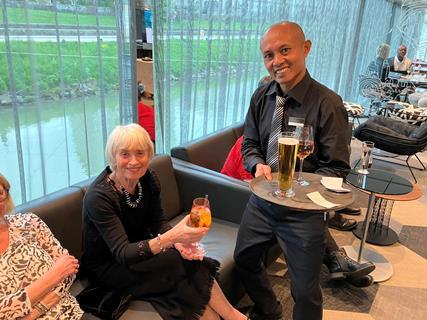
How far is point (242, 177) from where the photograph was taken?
264cm

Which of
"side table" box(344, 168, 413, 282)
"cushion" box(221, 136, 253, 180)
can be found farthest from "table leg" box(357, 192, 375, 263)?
"cushion" box(221, 136, 253, 180)

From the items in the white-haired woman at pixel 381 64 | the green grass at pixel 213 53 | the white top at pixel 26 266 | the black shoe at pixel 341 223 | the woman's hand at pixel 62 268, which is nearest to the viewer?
the white top at pixel 26 266

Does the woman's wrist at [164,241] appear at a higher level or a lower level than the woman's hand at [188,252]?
higher

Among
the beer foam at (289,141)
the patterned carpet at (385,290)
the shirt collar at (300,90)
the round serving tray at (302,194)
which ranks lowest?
→ the patterned carpet at (385,290)

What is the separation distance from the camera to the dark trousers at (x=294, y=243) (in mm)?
1586

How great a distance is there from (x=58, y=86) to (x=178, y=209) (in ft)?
3.58

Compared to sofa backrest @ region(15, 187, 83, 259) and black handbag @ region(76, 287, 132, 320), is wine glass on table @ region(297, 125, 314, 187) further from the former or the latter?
sofa backrest @ region(15, 187, 83, 259)

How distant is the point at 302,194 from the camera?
1533 mm

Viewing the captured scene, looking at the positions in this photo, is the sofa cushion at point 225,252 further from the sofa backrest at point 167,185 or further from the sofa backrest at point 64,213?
the sofa backrest at point 64,213

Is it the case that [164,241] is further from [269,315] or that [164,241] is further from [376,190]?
[376,190]

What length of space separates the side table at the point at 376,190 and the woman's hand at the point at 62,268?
1982mm

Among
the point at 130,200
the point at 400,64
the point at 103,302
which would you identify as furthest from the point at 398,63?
the point at 103,302

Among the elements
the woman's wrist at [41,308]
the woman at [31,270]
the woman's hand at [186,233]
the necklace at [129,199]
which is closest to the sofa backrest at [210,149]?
the necklace at [129,199]

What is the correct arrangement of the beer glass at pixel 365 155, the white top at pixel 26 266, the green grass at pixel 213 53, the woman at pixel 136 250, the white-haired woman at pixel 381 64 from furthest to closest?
1. the white-haired woman at pixel 381 64
2. the green grass at pixel 213 53
3. the beer glass at pixel 365 155
4. the woman at pixel 136 250
5. the white top at pixel 26 266
